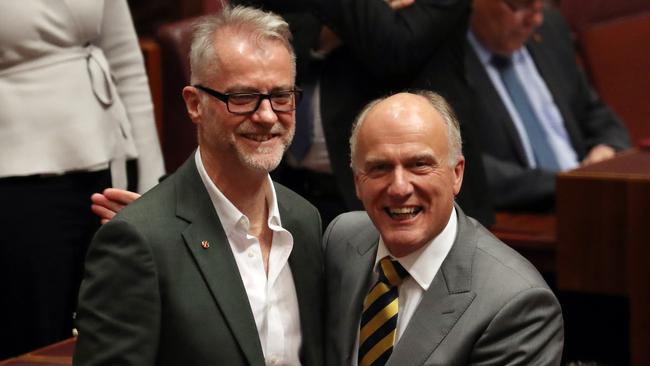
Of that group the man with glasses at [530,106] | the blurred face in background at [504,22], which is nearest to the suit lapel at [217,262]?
the man with glasses at [530,106]

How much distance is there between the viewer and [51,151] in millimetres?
2666

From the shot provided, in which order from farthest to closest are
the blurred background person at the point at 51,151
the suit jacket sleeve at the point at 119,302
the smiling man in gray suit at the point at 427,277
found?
1. the blurred background person at the point at 51,151
2. the smiling man in gray suit at the point at 427,277
3. the suit jacket sleeve at the point at 119,302

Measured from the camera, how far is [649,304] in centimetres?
312

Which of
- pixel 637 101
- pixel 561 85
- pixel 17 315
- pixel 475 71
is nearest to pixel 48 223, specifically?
pixel 17 315

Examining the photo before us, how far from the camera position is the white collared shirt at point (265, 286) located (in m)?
2.11

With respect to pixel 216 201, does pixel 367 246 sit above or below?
below

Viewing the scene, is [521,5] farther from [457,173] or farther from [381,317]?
[381,317]

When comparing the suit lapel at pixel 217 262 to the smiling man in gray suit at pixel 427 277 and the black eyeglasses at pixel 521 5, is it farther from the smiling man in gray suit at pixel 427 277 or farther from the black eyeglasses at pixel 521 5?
the black eyeglasses at pixel 521 5

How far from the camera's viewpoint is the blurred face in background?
4133 millimetres

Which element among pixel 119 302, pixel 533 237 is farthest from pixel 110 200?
pixel 533 237

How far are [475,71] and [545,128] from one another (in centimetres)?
36

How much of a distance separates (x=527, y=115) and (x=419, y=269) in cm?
222

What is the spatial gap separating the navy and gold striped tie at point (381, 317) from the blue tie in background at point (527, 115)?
6.94 feet

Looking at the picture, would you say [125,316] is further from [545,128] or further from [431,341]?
[545,128]
